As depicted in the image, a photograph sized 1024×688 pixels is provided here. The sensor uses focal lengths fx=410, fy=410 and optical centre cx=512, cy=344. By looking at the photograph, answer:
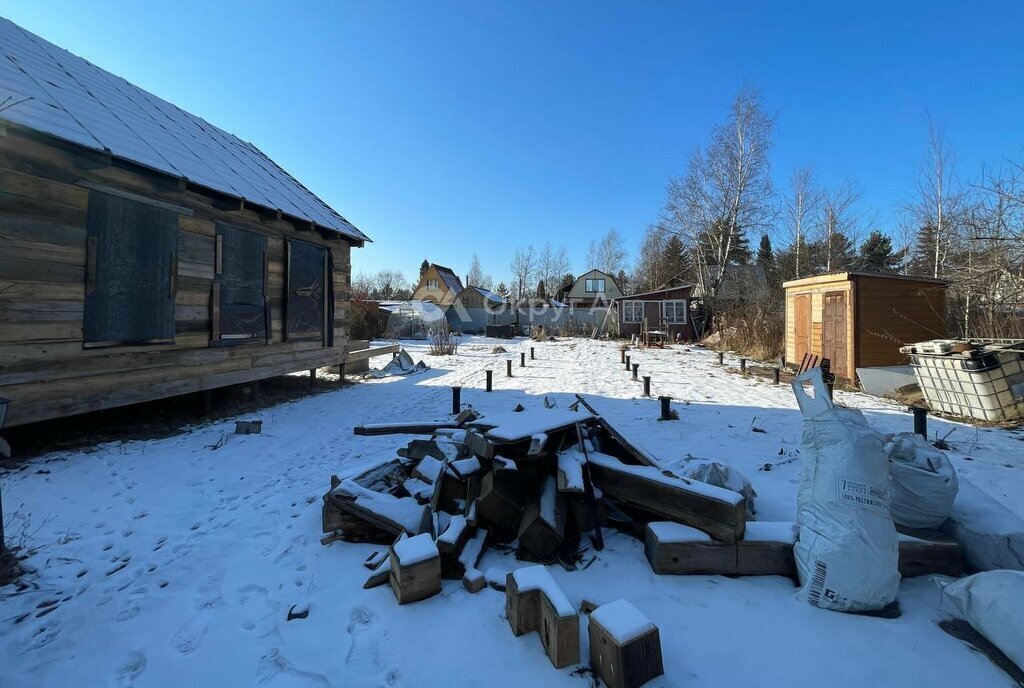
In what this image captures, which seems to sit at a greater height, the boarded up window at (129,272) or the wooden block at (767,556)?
the boarded up window at (129,272)

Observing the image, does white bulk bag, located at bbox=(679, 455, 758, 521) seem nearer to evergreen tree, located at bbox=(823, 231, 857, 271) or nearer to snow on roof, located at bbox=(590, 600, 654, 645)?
snow on roof, located at bbox=(590, 600, 654, 645)

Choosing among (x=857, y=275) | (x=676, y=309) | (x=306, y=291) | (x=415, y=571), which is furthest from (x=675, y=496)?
(x=676, y=309)

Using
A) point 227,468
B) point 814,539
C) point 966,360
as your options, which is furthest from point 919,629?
point 966,360

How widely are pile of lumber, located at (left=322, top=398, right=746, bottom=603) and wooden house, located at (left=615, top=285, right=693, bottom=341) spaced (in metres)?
23.5

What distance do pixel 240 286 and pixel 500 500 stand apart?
6.92 m

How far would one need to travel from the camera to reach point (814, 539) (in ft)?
8.05

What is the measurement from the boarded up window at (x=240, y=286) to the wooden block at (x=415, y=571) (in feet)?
20.7

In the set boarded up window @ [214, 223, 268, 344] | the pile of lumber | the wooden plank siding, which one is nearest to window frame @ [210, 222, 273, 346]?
boarded up window @ [214, 223, 268, 344]

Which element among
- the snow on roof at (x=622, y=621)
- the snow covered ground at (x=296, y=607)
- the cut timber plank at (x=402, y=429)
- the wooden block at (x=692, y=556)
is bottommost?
the snow covered ground at (x=296, y=607)

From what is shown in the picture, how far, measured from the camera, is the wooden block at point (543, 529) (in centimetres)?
287

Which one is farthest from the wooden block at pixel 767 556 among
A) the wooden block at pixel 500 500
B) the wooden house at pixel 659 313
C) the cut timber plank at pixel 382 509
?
the wooden house at pixel 659 313

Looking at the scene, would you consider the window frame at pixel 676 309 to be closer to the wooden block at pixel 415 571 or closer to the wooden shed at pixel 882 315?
the wooden shed at pixel 882 315

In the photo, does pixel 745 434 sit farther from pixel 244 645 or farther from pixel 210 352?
pixel 210 352

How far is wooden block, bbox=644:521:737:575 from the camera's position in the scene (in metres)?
2.72
